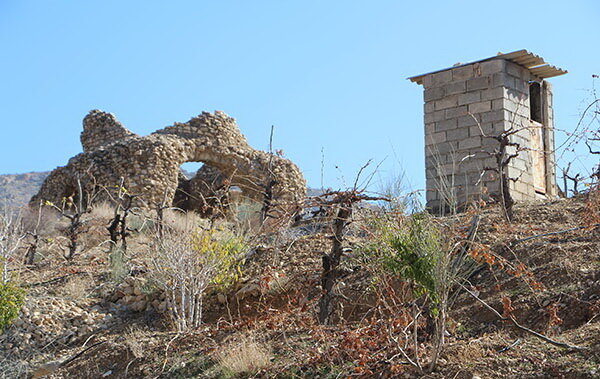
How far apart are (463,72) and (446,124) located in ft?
3.30

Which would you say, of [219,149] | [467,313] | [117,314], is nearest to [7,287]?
[117,314]

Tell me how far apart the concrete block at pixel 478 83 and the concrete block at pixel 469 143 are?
964 millimetres

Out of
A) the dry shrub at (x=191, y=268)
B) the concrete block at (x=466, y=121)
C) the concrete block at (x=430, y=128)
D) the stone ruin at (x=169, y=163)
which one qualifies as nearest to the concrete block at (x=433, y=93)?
the concrete block at (x=430, y=128)

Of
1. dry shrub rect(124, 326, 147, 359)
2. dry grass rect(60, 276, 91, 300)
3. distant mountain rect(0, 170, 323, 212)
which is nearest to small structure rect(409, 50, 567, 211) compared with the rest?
dry grass rect(60, 276, 91, 300)

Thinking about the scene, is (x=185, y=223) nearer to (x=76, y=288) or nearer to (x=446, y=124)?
(x=76, y=288)

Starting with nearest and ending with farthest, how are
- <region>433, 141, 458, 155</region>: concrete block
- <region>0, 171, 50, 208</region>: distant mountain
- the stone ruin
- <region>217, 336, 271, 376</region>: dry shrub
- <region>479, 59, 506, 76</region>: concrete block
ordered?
<region>217, 336, 271, 376</region>: dry shrub
<region>479, 59, 506, 76</region>: concrete block
<region>433, 141, 458, 155</region>: concrete block
the stone ruin
<region>0, 171, 50, 208</region>: distant mountain

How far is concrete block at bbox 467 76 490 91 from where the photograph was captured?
13188 millimetres

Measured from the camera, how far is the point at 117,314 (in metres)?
9.70

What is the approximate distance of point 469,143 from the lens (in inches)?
517

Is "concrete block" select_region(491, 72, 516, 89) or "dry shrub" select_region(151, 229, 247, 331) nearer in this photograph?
"dry shrub" select_region(151, 229, 247, 331)

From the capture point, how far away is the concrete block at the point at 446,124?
43.8ft

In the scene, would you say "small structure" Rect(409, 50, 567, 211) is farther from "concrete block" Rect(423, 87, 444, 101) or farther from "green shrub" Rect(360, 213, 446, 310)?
"green shrub" Rect(360, 213, 446, 310)

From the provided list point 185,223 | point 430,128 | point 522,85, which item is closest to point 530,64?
point 522,85

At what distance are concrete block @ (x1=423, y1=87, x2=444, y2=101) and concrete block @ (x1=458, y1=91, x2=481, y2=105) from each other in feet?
1.24
